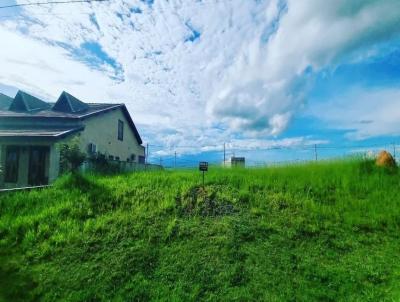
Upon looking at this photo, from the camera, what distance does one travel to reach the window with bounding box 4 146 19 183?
14750 mm

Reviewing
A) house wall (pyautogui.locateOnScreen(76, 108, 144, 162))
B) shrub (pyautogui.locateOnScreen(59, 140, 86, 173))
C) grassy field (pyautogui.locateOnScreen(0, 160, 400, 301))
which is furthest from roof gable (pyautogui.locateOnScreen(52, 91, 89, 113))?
grassy field (pyautogui.locateOnScreen(0, 160, 400, 301))

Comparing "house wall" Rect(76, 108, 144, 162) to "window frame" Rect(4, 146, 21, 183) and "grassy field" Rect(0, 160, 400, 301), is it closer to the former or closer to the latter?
"window frame" Rect(4, 146, 21, 183)

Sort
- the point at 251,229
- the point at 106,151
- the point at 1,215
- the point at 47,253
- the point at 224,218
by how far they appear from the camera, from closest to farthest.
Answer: the point at 47,253
the point at 251,229
the point at 224,218
the point at 1,215
the point at 106,151

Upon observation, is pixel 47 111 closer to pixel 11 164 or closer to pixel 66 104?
pixel 66 104

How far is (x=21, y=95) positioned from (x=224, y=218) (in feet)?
59.6

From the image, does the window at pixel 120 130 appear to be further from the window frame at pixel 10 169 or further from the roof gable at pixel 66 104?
the window frame at pixel 10 169

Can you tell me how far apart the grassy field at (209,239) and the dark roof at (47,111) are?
8049 millimetres

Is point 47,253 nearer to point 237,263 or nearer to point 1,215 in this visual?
point 1,215

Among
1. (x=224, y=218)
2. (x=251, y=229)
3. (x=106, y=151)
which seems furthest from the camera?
(x=106, y=151)

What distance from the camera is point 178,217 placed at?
23.4 feet

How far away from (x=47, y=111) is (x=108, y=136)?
13.5 feet

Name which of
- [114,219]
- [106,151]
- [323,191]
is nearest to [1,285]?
[114,219]

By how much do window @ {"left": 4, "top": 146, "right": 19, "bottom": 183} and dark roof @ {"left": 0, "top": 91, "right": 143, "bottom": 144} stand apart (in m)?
0.98

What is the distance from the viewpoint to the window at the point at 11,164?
14750 mm
